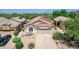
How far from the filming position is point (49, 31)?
192cm

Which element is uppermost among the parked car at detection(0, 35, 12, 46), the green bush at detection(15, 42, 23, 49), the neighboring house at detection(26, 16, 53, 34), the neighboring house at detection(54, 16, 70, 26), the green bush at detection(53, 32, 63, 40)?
the neighboring house at detection(54, 16, 70, 26)

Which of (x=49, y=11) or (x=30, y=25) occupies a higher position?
(x=49, y=11)

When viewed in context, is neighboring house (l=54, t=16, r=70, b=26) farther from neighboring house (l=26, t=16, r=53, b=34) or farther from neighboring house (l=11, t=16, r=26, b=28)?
neighboring house (l=11, t=16, r=26, b=28)

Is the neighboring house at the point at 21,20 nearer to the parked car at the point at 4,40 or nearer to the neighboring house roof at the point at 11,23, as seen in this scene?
the neighboring house roof at the point at 11,23

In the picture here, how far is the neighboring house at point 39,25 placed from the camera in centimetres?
192

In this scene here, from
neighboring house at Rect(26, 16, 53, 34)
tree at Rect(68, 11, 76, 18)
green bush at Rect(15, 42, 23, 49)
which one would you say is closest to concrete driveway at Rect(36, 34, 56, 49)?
neighboring house at Rect(26, 16, 53, 34)

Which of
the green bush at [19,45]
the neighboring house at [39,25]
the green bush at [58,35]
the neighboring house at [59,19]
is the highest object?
the neighboring house at [59,19]

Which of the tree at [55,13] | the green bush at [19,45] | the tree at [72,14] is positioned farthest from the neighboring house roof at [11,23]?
the tree at [72,14]

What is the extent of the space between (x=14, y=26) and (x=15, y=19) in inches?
2.5

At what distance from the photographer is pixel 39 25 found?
1935mm

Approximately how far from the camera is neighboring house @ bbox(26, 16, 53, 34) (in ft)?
6.31
